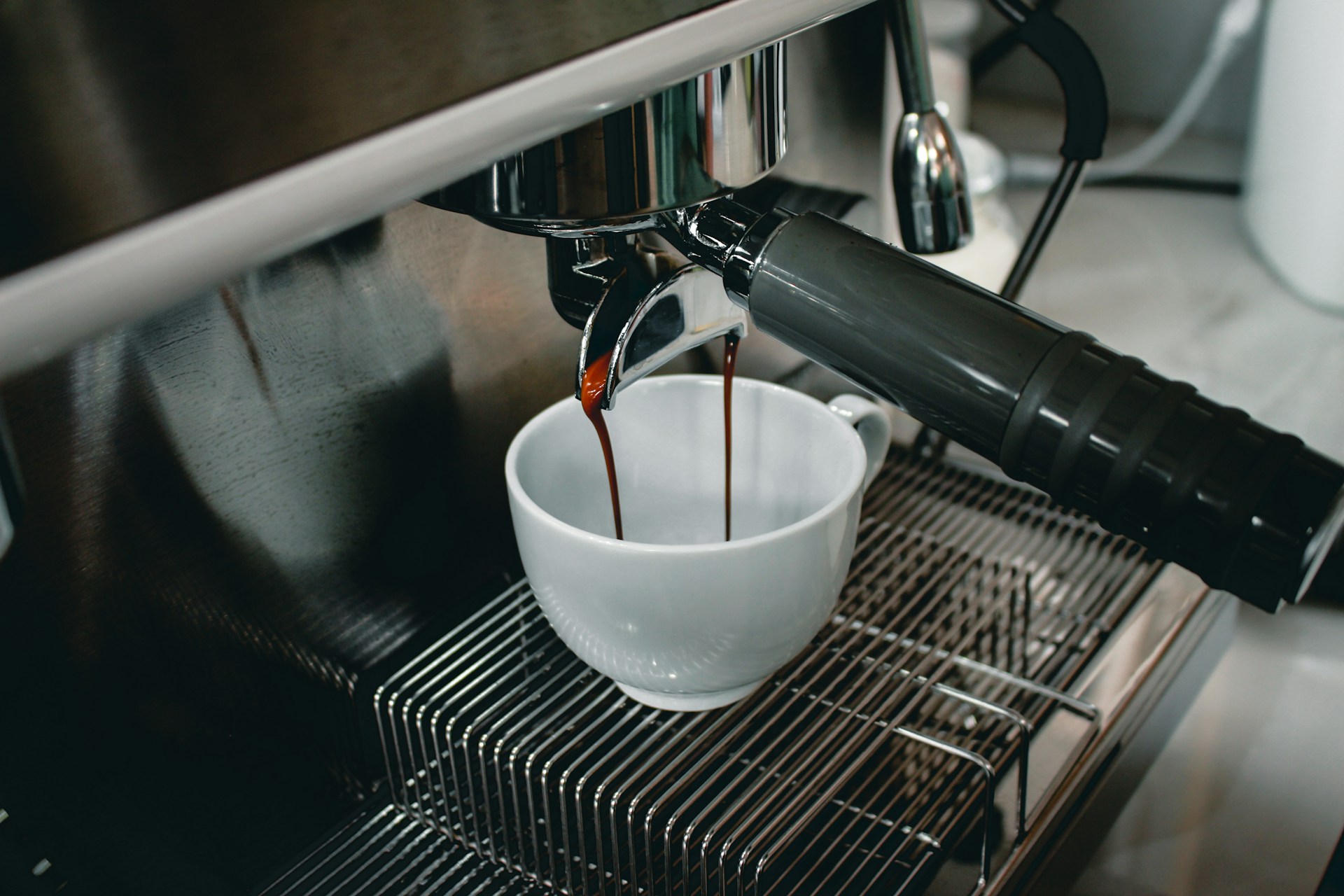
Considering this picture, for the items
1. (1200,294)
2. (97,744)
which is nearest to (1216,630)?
(97,744)

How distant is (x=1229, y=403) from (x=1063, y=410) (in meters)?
0.69

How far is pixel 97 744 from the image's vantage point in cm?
29

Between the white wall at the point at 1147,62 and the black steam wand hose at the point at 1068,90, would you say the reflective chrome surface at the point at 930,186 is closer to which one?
the black steam wand hose at the point at 1068,90

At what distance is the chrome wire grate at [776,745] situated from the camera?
11.4 inches

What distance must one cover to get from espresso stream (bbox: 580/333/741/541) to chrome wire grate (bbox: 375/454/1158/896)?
49 mm

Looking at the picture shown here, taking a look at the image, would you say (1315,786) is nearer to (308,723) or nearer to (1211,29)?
(308,723)

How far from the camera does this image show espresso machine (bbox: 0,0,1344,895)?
17 centimetres

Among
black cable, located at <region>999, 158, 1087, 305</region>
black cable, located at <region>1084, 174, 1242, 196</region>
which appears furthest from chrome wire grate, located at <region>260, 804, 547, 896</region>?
black cable, located at <region>1084, 174, 1242, 196</region>

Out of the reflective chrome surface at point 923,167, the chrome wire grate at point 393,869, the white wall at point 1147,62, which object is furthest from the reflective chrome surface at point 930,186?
the white wall at point 1147,62

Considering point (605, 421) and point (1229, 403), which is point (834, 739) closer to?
point (605, 421)

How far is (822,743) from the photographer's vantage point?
12.1 inches

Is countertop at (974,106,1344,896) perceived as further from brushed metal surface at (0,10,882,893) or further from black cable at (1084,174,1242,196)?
brushed metal surface at (0,10,882,893)

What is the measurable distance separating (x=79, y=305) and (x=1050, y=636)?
1.07 feet

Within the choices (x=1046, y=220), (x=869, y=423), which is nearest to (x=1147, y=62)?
(x=1046, y=220)
